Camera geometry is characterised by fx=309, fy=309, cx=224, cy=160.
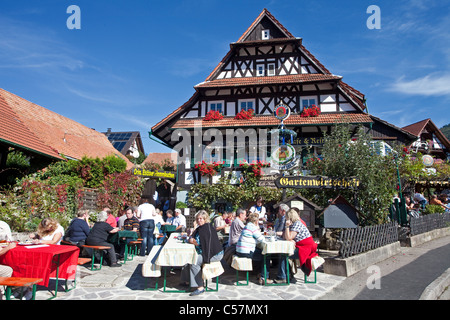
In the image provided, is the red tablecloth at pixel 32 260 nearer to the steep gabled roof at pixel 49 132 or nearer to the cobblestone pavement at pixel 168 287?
the cobblestone pavement at pixel 168 287

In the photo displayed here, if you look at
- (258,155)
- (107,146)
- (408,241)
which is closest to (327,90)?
(258,155)

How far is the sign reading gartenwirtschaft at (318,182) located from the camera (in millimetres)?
9266

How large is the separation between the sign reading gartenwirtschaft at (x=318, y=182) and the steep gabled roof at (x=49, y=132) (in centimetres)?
1029

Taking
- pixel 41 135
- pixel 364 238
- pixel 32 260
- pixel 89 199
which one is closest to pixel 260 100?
pixel 89 199

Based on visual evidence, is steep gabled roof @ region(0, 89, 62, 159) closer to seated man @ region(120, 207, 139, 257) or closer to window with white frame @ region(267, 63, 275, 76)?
seated man @ region(120, 207, 139, 257)

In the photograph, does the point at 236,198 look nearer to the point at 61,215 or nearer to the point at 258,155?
the point at 258,155

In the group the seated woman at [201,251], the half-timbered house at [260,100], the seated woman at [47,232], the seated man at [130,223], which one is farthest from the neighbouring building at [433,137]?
the seated woman at [47,232]

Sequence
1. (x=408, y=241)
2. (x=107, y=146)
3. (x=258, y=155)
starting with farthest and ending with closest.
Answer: (x=107, y=146), (x=258, y=155), (x=408, y=241)

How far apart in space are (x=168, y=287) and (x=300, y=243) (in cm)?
273

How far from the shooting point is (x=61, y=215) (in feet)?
39.1

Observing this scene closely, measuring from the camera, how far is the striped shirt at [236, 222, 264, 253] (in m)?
6.21

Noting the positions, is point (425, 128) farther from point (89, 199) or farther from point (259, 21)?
point (89, 199)

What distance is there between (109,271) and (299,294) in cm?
426

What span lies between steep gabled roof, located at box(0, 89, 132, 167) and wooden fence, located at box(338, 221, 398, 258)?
12.1 m
